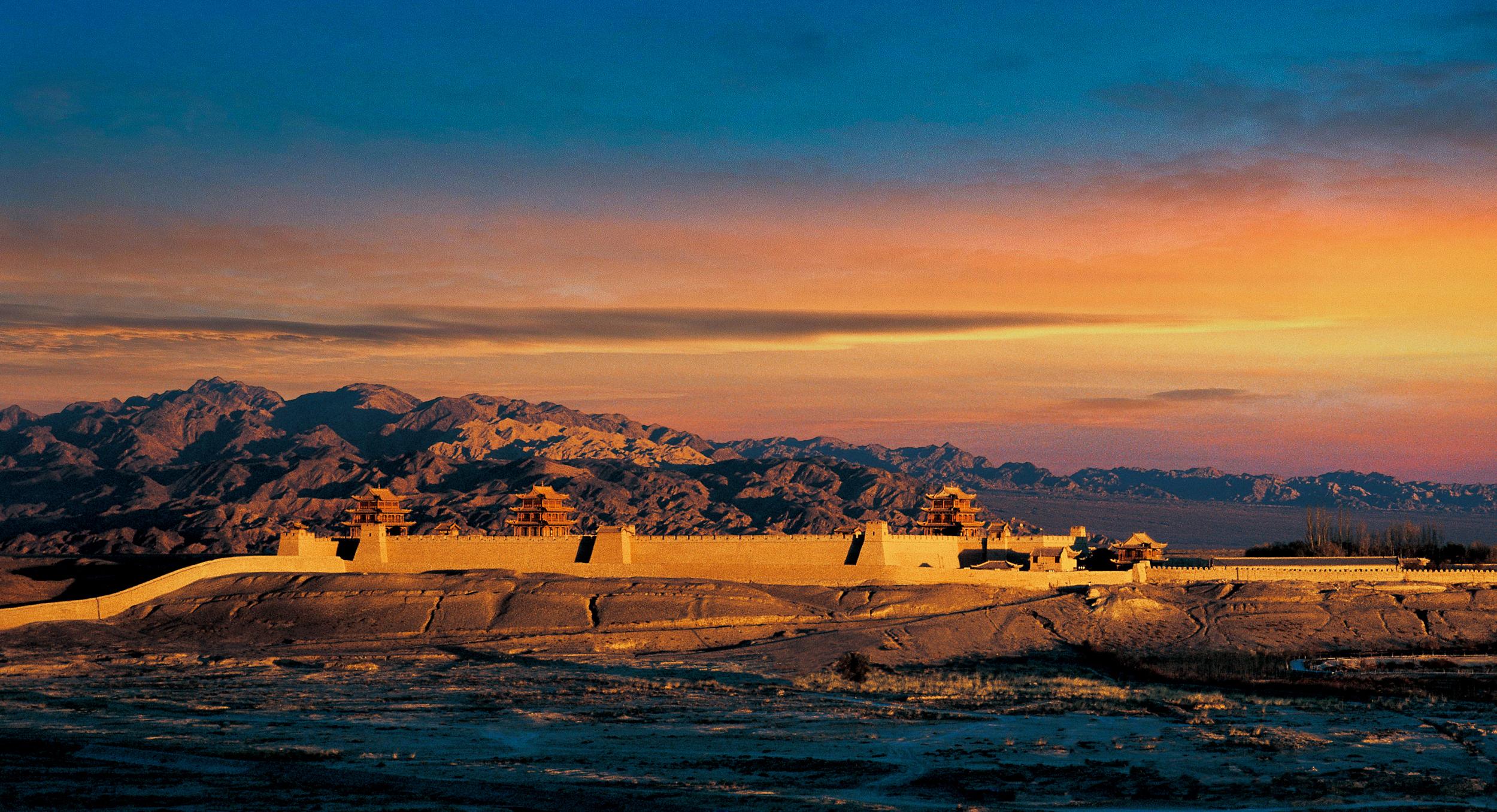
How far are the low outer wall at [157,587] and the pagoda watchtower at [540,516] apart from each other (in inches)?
643

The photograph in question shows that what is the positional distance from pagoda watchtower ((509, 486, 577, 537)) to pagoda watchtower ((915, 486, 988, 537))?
34.1m

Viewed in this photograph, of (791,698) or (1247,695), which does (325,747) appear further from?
(1247,695)

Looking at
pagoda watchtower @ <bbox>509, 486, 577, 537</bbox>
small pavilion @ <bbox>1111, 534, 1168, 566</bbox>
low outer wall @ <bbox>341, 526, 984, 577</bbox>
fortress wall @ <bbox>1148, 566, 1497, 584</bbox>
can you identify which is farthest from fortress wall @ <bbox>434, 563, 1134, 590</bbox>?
small pavilion @ <bbox>1111, 534, 1168, 566</bbox>

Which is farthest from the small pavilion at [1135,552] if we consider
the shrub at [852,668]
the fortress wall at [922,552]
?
the shrub at [852,668]

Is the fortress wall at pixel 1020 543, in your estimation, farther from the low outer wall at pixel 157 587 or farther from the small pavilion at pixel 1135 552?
the low outer wall at pixel 157 587

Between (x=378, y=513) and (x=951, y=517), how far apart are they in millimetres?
54201

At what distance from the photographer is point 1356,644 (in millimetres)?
81312

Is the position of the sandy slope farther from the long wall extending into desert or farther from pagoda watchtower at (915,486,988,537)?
pagoda watchtower at (915,486,988,537)

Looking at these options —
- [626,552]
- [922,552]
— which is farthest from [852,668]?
[922,552]

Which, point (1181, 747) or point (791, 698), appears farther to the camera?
point (791, 698)

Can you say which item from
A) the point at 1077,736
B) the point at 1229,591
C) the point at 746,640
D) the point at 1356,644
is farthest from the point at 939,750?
the point at 1229,591

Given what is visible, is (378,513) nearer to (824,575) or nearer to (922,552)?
(824,575)

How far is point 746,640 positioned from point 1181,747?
37479mm

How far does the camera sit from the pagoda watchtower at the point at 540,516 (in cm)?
10788
